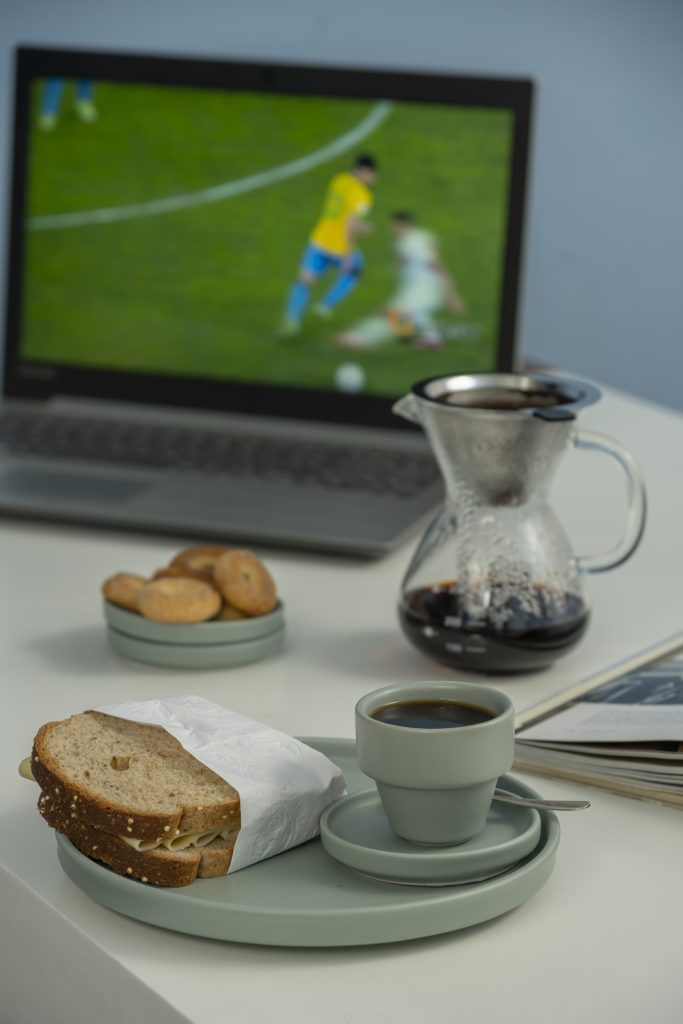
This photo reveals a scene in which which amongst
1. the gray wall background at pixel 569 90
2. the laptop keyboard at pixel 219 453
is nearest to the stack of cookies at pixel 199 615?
the laptop keyboard at pixel 219 453

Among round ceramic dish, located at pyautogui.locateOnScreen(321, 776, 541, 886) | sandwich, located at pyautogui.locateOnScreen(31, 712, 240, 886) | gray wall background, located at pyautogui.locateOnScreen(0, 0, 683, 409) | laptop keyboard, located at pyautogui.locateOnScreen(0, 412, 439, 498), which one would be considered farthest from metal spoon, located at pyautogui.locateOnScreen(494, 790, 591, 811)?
gray wall background, located at pyautogui.locateOnScreen(0, 0, 683, 409)

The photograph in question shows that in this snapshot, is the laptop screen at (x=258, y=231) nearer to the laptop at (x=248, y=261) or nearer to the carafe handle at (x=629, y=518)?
the laptop at (x=248, y=261)

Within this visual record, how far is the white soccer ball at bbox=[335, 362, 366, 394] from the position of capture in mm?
1492

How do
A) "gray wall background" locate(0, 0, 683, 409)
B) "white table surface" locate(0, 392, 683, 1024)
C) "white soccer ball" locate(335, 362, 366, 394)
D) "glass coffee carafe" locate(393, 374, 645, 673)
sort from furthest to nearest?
"gray wall background" locate(0, 0, 683, 409) < "white soccer ball" locate(335, 362, 366, 394) < "glass coffee carafe" locate(393, 374, 645, 673) < "white table surface" locate(0, 392, 683, 1024)

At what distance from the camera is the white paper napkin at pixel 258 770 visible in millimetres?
653

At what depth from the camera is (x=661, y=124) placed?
304 cm

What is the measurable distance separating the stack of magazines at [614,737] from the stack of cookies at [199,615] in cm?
21

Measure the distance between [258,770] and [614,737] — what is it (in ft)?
0.73

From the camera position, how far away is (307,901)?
24.4 inches

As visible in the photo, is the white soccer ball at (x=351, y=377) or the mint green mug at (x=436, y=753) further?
the white soccer ball at (x=351, y=377)

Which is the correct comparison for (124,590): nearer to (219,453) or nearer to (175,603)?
(175,603)

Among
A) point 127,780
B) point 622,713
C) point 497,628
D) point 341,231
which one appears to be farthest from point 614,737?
point 341,231

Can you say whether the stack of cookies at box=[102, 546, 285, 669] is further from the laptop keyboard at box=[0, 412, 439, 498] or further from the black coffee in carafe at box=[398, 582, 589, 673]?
the laptop keyboard at box=[0, 412, 439, 498]

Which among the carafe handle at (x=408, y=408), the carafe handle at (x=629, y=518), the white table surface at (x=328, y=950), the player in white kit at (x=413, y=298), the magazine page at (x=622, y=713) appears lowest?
the white table surface at (x=328, y=950)
